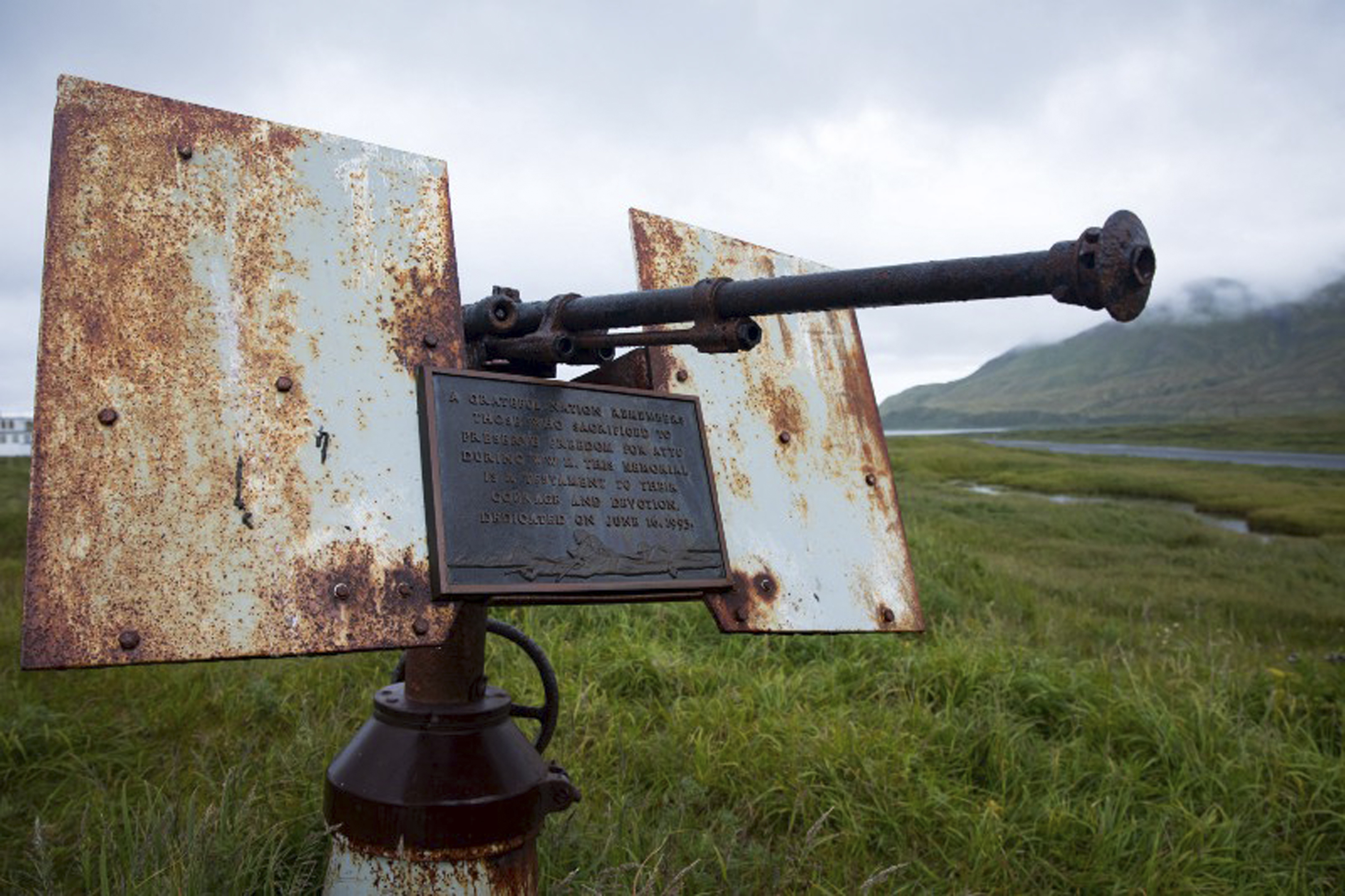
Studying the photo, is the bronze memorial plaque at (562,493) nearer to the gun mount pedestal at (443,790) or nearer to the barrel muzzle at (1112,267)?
the gun mount pedestal at (443,790)

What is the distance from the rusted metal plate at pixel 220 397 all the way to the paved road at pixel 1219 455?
28.9 metres

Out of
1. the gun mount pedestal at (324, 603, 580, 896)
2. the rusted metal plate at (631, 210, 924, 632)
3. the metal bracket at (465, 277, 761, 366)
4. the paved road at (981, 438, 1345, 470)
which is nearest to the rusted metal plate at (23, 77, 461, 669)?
the metal bracket at (465, 277, 761, 366)

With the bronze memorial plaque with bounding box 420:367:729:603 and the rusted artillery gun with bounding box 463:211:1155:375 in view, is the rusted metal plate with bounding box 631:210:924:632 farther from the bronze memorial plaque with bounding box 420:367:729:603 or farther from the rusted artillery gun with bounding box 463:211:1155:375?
the rusted artillery gun with bounding box 463:211:1155:375

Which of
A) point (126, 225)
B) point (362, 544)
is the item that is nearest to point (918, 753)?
point (362, 544)

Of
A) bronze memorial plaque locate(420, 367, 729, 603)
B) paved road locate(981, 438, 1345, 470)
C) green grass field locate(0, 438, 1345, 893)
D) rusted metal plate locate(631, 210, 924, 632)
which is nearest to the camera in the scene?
bronze memorial plaque locate(420, 367, 729, 603)

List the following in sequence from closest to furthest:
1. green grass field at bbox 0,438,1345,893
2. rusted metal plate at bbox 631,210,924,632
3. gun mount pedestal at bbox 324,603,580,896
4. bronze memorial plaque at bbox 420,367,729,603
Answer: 1. bronze memorial plaque at bbox 420,367,729,603
2. gun mount pedestal at bbox 324,603,580,896
3. rusted metal plate at bbox 631,210,924,632
4. green grass field at bbox 0,438,1345,893

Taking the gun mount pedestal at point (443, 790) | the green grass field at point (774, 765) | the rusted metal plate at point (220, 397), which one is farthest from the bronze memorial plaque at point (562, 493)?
the green grass field at point (774, 765)

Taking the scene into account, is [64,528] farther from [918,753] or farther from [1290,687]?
[1290,687]

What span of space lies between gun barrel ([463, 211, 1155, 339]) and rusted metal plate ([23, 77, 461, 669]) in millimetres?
321

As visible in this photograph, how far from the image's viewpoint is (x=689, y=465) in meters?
2.53

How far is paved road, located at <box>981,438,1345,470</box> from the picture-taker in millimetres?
29531

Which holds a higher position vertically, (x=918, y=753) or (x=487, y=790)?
(x=487, y=790)

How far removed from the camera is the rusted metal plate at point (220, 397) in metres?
1.76

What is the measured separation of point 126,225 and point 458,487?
79cm
